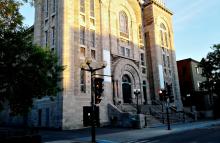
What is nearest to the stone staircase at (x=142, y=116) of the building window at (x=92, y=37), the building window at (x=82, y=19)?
the building window at (x=92, y=37)

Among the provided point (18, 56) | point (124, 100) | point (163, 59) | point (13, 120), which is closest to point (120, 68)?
point (124, 100)

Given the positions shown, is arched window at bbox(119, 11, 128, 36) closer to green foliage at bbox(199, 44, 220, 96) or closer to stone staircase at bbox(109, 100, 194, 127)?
stone staircase at bbox(109, 100, 194, 127)

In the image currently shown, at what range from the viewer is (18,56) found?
1539 centimetres

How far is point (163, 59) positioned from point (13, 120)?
1053 inches

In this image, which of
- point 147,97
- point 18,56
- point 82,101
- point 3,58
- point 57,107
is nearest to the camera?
point 3,58

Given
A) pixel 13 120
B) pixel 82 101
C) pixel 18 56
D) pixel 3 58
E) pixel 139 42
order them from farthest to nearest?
pixel 139 42, pixel 13 120, pixel 82 101, pixel 18 56, pixel 3 58

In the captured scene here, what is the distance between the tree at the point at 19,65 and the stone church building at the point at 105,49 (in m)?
4.68

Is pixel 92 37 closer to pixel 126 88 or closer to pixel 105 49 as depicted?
pixel 105 49

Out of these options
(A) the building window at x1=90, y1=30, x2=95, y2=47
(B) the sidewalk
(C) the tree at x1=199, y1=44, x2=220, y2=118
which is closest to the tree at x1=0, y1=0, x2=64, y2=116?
(B) the sidewalk

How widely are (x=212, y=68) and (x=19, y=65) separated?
39421mm

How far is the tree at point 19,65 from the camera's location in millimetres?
13964

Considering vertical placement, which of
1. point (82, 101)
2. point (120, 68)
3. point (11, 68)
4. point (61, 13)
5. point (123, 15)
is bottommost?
point (82, 101)

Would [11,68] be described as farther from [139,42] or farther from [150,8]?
[150,8]

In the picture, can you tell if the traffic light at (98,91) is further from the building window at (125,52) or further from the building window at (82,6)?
the building window at (125,52)
